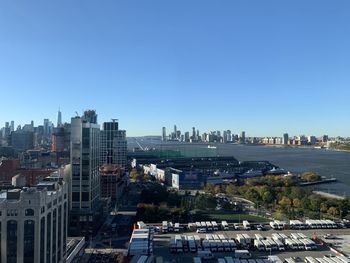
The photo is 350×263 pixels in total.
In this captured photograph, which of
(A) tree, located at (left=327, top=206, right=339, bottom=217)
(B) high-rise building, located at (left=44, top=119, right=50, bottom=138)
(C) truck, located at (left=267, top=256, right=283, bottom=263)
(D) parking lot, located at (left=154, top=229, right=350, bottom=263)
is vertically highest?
(B) high-rise building, located at (left=44, top=119, right=50, bottom=138)

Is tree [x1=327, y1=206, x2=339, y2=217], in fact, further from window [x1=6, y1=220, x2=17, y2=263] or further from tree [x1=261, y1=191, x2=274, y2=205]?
window [x1=6, y1=220, x2=17, y2=263]

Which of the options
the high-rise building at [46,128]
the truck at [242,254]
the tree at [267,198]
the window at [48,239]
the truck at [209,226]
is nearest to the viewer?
the window at [48,239]

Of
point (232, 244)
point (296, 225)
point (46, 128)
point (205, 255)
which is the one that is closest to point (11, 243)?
point (205, 255)

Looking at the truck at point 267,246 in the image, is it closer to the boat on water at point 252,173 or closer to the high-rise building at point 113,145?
the boat on water at point 252,173

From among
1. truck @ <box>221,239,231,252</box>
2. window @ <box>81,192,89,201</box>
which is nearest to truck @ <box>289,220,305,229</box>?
truck @ <box>221,239,231,252</box>

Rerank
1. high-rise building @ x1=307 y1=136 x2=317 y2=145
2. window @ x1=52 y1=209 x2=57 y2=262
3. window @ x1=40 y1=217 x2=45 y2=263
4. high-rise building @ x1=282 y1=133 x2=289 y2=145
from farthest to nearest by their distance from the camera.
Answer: high-rise building @ x1=282 y1=133 x2=289 y2=145, high-rise building @ x1=307 y1=136 x2=317 y2=145, window @ x1=52 y1=209 x2=57 y2=262, window @ x1=40 y1=217 x2=45 y2=263

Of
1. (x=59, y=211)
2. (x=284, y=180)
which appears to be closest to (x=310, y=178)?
(x=284, y=180)

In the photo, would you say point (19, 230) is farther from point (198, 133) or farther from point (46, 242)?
point (198, 133)

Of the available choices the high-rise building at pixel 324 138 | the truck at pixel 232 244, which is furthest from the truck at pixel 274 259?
the high-rise building at pixel 324 138
